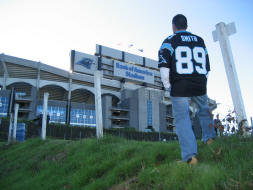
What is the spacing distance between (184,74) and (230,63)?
1875 mm

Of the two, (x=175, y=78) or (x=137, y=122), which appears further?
(x=137, y=122)

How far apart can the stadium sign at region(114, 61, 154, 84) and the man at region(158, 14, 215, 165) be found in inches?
2450

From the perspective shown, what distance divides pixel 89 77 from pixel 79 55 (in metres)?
6.55

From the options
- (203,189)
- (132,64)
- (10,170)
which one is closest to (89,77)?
(132,64)

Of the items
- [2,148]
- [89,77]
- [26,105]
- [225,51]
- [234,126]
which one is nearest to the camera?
[234,126]

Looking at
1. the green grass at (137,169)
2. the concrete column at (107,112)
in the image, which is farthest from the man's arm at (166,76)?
the concrete column at (107,112)

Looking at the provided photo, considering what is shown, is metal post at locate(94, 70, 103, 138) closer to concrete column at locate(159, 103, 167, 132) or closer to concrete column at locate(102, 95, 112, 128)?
concrete column at locate(102, 95, 112, 128)

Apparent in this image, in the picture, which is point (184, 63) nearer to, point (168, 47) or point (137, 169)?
point (168, 47)

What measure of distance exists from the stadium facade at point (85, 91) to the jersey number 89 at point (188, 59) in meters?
50.0

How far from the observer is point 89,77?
6097 cm

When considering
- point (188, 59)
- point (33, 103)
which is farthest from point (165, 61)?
point (33, 103)

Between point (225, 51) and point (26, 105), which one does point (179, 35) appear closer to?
point (225, 51)

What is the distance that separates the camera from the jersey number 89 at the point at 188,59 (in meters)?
2.80

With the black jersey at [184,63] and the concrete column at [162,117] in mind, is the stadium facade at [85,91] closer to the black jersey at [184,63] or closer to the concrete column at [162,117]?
the concrete column at [162,117]
